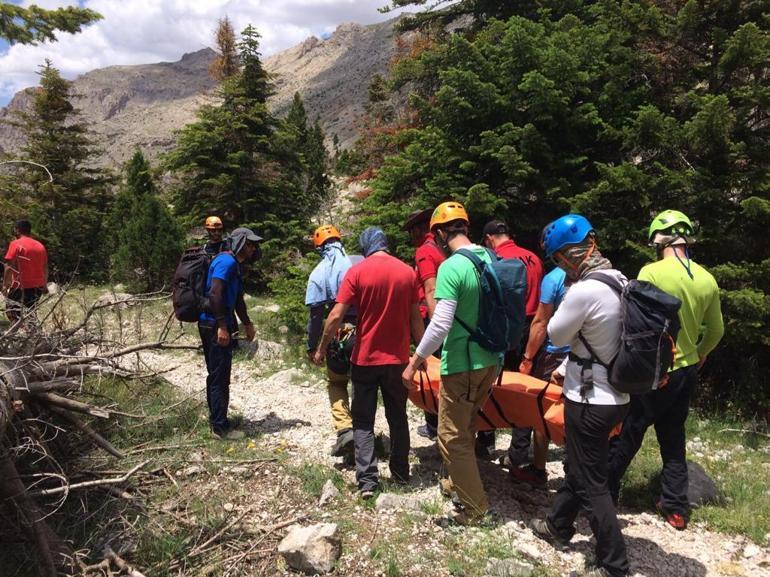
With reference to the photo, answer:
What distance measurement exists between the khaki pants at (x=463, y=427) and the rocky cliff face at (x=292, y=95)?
65.3 m

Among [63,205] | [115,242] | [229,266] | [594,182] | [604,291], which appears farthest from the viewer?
[63,205]

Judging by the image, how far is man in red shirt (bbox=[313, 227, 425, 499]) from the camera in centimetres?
402

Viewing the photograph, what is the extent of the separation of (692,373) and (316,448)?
3.35 meters

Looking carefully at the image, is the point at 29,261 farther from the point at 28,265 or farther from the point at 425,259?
the point at 425,259

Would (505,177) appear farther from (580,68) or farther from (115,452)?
(115,452)

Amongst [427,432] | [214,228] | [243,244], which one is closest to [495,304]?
[427,432]

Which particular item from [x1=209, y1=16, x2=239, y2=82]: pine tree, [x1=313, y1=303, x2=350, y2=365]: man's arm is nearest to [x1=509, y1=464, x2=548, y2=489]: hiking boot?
[x1=313, y1=303, x2=350, y2=365]: man's arm

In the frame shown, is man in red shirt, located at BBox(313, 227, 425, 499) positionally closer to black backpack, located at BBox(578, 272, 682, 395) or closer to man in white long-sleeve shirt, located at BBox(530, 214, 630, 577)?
man in white long-sleeve shirt, located at BBox(530, 214, 630, 577)

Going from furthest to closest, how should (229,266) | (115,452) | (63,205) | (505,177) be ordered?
(63,205) < (505,177) < (229,266) < (115,452)

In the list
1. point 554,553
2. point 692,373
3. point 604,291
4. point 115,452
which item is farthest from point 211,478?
point 692,373

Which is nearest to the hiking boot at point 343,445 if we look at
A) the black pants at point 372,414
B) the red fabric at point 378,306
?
the black pants at point 372,414

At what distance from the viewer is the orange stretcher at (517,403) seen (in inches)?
142

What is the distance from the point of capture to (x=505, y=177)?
7465 mm

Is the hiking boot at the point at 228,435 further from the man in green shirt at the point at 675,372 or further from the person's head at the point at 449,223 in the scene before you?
the man in green shirt at the point at 675,372
